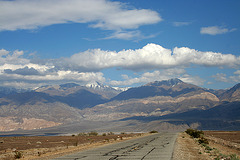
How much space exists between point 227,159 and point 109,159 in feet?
31.2

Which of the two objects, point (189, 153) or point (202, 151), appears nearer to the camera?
point (189, 153)

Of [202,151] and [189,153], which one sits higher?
[189,153]

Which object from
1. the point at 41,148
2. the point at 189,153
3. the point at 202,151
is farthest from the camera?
the point at 41,148

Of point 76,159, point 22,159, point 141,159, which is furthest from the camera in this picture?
point 22,159

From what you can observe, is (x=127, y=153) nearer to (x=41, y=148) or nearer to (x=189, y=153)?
(x=189, y=153)

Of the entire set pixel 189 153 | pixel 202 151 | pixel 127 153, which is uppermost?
pixel 127 153

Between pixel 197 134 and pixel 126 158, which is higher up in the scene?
pixel 126 158

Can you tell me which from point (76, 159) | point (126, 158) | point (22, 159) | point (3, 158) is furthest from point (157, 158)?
point (3, 158)

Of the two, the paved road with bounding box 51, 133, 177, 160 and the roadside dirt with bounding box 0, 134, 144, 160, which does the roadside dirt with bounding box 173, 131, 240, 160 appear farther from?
the roadside dirt with bounding box 0, 134, 144, 160

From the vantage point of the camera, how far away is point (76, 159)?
2194cm

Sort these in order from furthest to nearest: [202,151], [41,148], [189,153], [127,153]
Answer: [41,148], [202,151], [189,153], [127,153]

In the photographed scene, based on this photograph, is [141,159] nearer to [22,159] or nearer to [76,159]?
[76,159]

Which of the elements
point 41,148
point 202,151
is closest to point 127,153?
point 202,151

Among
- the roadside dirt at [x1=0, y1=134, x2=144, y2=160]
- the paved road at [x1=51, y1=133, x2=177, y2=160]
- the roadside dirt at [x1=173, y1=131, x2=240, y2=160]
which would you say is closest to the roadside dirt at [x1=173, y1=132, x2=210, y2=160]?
the roadside dirt at [x1=173, y1=131, x2=240, y2=160]
